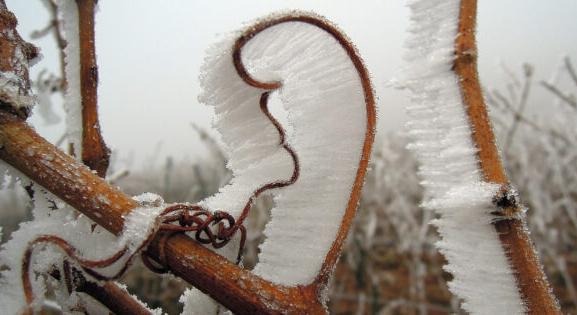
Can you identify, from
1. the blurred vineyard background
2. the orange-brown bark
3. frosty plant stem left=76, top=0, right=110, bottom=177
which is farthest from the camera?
the blurred vineyard background

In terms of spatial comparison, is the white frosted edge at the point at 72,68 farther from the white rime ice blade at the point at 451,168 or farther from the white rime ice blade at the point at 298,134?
the white rime ice blade at the point at 451,168

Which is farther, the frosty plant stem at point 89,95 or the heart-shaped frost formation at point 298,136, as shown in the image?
the frosty plant stem at point 89,95

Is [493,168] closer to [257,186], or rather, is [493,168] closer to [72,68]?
[257,186]

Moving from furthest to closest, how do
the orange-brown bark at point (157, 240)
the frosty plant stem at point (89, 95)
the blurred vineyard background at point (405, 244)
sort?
the blurred vineyard background at point (405, 244)
the frosty plant stem at point (89, 95)
the orange-brown bark at point (157, 240)

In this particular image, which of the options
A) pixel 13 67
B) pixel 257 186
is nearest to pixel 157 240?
pixel 257 186

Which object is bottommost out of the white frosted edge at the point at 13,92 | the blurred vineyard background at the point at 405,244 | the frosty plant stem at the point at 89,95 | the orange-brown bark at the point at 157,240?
the orange-brown bark at the point at 157,240

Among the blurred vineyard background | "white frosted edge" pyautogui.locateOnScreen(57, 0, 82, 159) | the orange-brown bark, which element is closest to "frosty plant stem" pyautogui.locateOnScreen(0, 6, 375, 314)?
the orange-brown bark

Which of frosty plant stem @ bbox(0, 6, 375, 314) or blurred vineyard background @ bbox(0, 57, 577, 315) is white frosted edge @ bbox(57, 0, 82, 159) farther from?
blurred vineyard background @ bbox(0, 57, 577, 315)

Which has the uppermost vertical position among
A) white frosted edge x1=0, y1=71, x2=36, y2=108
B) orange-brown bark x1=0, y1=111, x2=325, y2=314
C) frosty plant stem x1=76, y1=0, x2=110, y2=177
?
frosty plant stem x1=76, y1=0, x2=110, y2=177

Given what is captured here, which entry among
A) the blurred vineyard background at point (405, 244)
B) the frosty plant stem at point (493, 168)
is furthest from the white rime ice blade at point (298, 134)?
the blurred vineyard background at point (405, 244)
